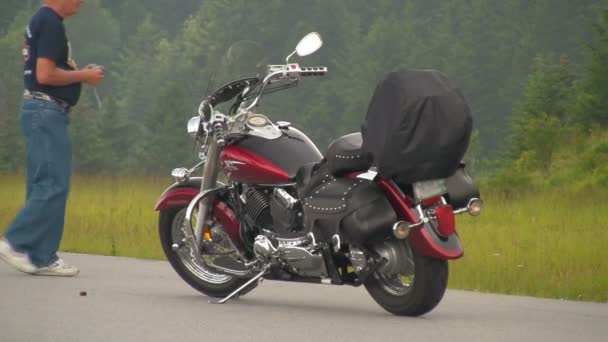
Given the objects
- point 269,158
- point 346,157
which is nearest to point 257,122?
point 269,158

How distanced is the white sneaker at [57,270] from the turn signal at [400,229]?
10.6ft

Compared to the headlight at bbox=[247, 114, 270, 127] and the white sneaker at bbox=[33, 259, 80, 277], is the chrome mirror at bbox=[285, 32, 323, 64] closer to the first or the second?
the headlight at bbox=[247, 114, 270, 127]

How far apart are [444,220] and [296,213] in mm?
1091

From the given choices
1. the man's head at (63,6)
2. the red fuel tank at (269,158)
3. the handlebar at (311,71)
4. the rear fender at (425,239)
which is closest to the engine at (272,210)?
the red fuel tank at (269,158)

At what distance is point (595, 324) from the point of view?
25.1 feet

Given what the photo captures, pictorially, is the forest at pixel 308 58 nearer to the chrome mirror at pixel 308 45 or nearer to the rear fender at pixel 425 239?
the chrome mirror at pixel 308 45

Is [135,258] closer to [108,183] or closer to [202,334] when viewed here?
[202,334]

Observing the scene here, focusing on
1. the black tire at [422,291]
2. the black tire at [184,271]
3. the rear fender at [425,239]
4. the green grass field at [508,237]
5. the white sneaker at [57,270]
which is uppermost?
the rear fender at [425,239]

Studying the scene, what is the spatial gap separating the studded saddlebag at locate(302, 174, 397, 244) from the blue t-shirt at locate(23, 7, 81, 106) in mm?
2522

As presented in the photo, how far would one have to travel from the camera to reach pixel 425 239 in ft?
23.7

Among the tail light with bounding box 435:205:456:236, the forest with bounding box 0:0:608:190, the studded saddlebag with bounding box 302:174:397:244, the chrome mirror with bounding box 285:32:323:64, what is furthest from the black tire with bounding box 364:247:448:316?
the forest with bounding box 0:0:608:190

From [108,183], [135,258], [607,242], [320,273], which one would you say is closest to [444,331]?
[320,273]

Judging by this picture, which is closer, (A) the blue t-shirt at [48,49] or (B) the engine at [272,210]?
(B) the engine at [272,210]

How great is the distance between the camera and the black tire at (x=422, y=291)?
24.0ft
